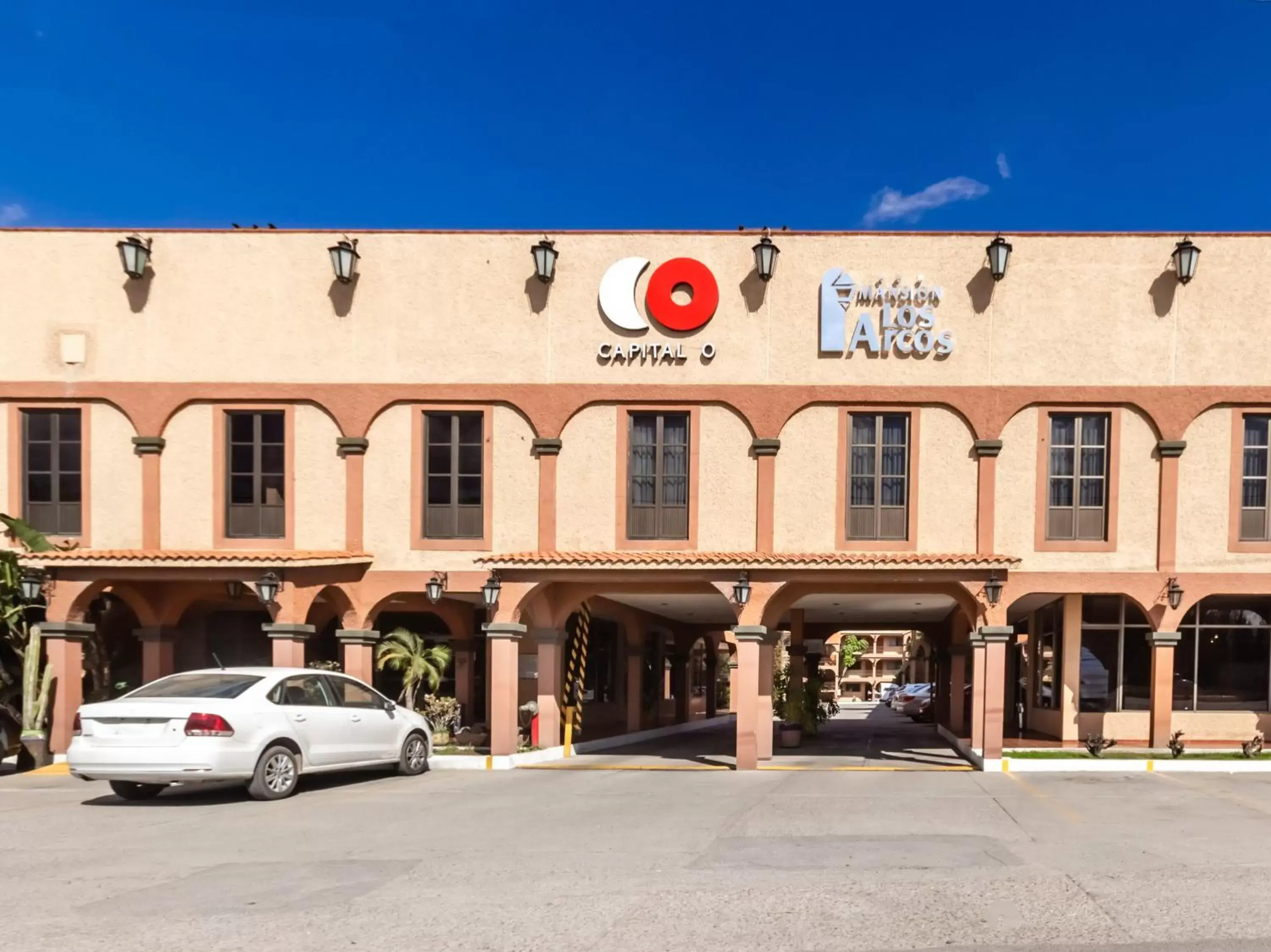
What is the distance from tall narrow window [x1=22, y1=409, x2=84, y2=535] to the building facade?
5cm

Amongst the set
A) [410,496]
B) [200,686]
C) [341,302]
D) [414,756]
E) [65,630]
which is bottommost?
[414,756]

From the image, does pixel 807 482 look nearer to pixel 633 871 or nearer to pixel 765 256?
pixel 765 256

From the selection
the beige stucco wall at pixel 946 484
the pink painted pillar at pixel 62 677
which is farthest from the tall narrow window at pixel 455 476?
the beige stucco wall at pixel 946 484

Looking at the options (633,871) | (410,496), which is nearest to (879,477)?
(410,496)

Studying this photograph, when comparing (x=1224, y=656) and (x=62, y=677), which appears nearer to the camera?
(x=62, y=677)

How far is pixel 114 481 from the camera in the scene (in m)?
17.0

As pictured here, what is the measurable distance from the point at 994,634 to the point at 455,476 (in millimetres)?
9059

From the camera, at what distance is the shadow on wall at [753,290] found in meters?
16.6

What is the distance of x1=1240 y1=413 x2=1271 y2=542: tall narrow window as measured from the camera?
16188 mm

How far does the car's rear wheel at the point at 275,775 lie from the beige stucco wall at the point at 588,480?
660 cm

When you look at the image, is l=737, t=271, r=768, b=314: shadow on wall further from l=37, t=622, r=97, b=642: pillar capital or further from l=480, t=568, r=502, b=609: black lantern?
l=37, t=622, r=97, b=642: pillar capital

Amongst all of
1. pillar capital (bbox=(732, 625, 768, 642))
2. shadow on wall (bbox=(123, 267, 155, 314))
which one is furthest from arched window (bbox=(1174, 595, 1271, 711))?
shadow on wall (bbox=(123, 267, 155, 314))

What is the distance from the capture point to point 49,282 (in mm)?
17016

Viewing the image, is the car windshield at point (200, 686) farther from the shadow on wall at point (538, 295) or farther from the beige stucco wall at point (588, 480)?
the shadow on wall at point (538, 295)
